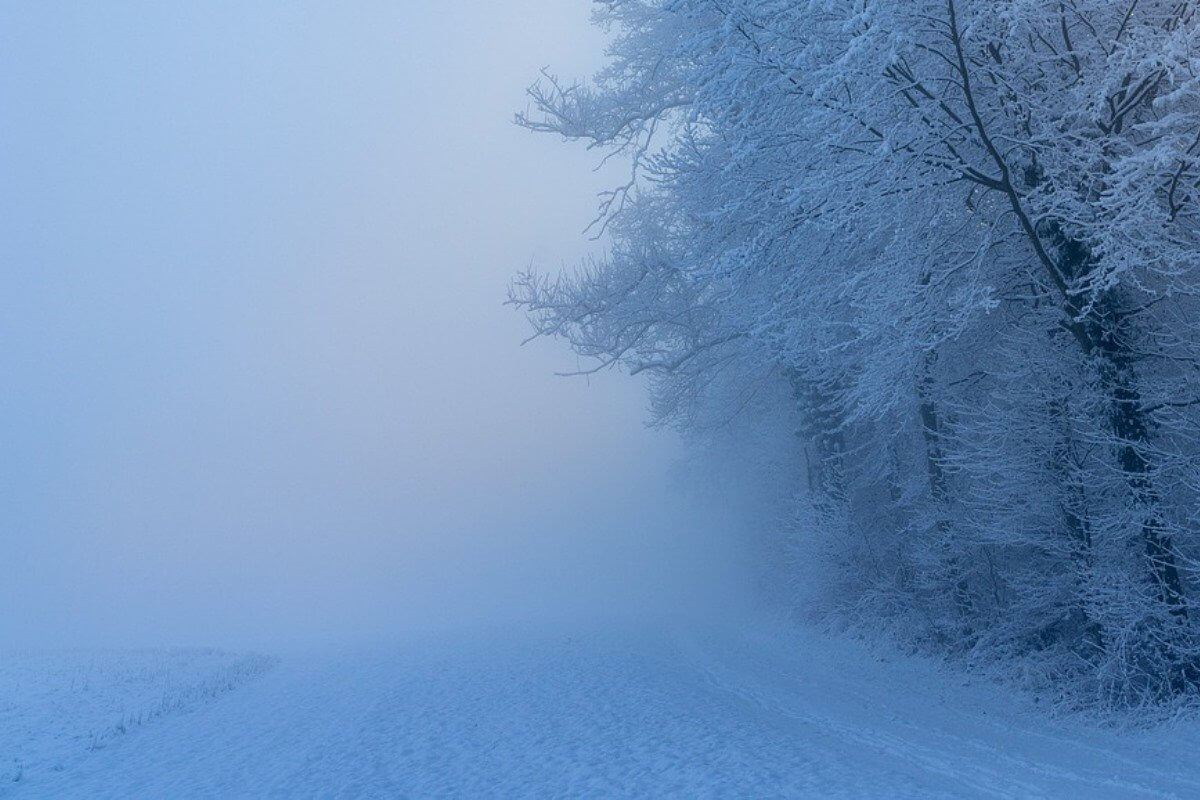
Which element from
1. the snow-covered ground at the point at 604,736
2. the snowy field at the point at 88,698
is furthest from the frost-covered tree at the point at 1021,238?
the snowy field at the point at 88,698

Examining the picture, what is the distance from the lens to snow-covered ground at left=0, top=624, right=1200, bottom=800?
7.14m

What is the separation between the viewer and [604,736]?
9547 millimetres

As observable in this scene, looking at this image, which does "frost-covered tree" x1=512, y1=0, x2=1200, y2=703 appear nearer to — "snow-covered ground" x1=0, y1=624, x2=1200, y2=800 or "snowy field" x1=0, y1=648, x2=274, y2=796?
"snow-covered ground" x1=0, y1=624, x2=1200, y2=800

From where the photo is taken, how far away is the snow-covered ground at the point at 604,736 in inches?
281

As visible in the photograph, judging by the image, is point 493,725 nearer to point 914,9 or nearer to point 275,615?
point 914,9

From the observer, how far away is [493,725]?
10922 mm

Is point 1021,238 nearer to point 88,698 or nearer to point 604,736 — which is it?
point 604,736

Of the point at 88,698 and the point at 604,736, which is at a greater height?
the point at 88,698

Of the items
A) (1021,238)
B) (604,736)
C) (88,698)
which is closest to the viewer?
(604,736)

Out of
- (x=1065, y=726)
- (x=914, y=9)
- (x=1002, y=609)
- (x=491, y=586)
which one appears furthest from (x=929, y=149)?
(x=491, y=586)

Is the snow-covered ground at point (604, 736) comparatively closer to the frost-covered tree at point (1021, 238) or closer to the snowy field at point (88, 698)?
the snowy field at point (88, 698)

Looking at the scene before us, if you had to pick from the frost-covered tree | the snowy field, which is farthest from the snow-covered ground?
the frost-covered tree

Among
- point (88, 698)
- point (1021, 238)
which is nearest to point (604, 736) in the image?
point (1021, 238)

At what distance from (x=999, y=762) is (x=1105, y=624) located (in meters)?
2.87
